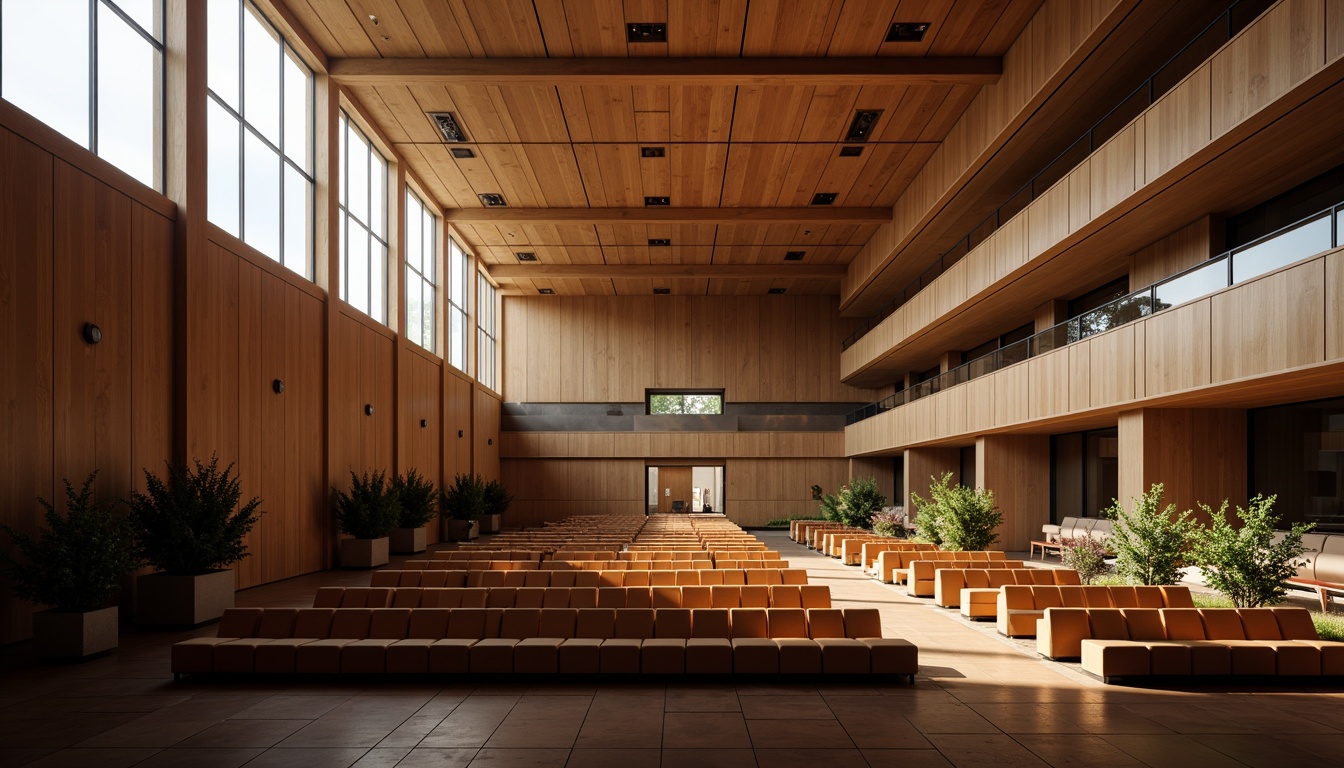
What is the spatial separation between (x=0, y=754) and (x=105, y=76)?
8000mm

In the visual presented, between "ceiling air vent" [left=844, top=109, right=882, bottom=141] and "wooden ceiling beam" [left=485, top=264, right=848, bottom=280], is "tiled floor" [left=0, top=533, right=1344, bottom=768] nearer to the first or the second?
"ceiling air vent" [left=844, top=109, right=882, bottom=141]

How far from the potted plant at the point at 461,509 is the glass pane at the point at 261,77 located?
12105 mm

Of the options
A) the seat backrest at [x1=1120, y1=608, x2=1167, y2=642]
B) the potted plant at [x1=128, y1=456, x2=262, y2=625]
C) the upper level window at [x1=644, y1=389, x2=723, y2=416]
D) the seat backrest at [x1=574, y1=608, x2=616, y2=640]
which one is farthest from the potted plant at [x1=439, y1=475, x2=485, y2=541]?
the seat backrest at [x1=1120, y1=608, x2=1167, y2=642]

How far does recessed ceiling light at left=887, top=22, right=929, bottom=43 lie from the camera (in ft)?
45.4

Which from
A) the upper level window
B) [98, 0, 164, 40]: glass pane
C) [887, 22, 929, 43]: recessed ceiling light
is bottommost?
the upper level window

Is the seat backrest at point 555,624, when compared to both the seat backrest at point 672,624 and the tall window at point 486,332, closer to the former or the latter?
the seat backrest at point 672,624

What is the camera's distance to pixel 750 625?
805 cm

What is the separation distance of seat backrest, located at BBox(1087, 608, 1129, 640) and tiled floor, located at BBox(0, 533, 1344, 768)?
0.65 m

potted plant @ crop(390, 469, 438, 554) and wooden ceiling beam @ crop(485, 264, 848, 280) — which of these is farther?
wooden ceiling beam @ crop(485, 264, 848, 280)

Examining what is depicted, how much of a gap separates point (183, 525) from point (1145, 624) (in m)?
10.3

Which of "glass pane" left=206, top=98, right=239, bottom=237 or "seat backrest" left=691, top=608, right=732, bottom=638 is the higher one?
"glass pane" left=206, top=98, right=239, bottom=237

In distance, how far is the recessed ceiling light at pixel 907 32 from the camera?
13.8m

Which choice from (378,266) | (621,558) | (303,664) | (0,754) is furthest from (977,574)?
(378,266)

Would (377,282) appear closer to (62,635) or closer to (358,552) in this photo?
(358,552)
